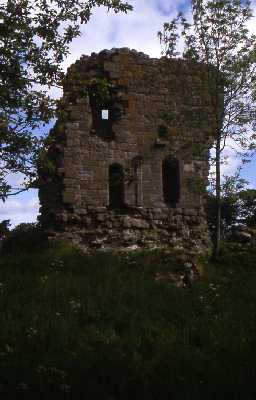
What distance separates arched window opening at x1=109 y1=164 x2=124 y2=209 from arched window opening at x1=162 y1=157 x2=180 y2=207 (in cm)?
161

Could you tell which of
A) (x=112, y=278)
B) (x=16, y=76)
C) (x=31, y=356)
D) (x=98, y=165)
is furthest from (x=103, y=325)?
(x=98, y=165)

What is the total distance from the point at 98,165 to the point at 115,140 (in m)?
1.03

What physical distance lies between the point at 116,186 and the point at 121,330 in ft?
29.4

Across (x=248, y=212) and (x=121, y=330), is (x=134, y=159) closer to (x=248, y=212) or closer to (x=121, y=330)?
(x=121, y=330)

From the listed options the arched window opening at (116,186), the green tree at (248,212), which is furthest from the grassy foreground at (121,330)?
the green tree at (248,212)

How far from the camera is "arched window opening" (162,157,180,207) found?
19.6 meters

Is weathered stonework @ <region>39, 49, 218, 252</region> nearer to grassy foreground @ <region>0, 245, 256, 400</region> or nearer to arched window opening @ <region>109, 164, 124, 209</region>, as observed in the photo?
arched window opening @ <region>109, 164, 124, 209</region>

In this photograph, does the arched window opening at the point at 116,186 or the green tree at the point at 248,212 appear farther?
the green tree at the point at 248,212

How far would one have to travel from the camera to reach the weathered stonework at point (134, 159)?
1797 cm

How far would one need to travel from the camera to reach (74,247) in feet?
56.6

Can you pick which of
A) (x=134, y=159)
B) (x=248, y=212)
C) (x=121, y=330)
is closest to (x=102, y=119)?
(x=134, y=159)

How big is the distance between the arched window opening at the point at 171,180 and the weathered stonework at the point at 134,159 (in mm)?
33

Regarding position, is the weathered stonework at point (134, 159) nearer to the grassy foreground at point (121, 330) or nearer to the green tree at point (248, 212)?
the grassy foreground at point (121, 330)

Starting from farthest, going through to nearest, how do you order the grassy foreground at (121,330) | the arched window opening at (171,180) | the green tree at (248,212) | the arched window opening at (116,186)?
the green tree at (248,212) < the arched window opening at (171,180) < the arched window opening at (116,186) < the grassy foreground at (121,330)
